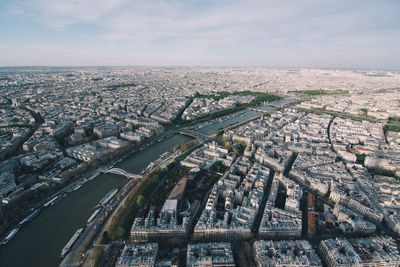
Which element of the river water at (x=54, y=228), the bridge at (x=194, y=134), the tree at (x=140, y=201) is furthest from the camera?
the bridge at (x=194, y=134)

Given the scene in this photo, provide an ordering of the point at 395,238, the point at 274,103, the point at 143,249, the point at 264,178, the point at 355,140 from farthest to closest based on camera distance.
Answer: the point at 274,103 → the point at 355,140 → the point at 264,178 → the point at 395,238 → the point at 143,249

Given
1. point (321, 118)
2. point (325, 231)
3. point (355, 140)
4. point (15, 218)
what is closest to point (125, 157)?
point (15, 218)

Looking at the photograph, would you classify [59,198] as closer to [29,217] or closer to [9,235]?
[29,217]

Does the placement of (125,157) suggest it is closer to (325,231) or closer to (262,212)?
(262,212)

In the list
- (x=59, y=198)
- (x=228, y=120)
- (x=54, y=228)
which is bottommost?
(x=54, y=228)

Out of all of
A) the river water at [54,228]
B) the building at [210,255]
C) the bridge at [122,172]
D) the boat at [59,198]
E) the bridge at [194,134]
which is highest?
the bridge at [194,134]

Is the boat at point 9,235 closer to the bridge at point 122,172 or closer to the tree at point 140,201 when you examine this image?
the bridge at point 122,172

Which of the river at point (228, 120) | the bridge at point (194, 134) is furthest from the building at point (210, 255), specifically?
the river at point (228, 120)

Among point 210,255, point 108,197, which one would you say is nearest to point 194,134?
point 108,197
